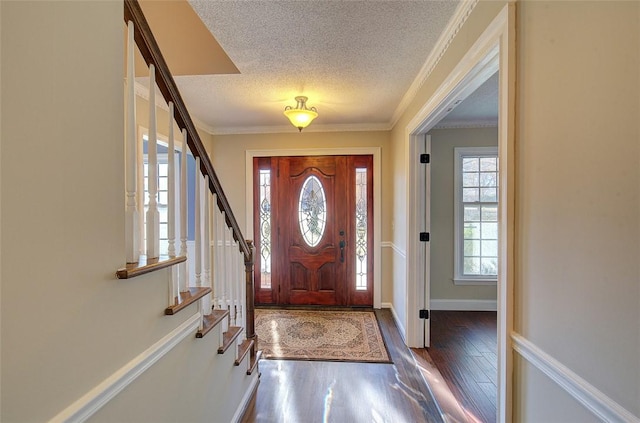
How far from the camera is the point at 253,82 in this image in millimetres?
2461

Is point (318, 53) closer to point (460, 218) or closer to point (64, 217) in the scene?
point (64, 217)

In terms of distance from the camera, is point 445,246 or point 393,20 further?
point 445,246

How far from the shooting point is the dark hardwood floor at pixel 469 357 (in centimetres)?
200

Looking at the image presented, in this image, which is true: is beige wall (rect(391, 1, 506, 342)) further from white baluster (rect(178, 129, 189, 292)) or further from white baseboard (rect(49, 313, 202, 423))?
white baseboard (rect(49, 313, 202, 423))

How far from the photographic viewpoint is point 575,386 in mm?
830

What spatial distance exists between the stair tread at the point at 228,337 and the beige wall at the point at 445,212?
2.80 meters

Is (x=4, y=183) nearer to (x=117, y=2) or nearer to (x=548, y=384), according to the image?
(x=117, y=2)

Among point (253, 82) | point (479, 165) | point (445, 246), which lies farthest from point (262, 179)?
point (479, 165)

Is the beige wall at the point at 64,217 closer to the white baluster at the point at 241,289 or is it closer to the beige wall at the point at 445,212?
the white baluster at the point at 241,289

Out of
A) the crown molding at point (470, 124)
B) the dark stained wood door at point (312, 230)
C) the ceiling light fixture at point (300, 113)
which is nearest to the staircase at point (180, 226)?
the ceiling light fixture at point (300, 113)

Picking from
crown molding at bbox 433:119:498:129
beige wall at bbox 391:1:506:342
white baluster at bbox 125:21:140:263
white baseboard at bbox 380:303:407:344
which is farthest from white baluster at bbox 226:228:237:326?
crown molding at bbox 433:119:498:129

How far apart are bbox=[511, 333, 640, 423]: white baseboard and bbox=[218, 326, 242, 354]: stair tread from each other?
1400mm

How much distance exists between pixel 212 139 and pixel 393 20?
2996 millimetres

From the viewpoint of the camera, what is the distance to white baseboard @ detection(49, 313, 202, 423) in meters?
0.71
